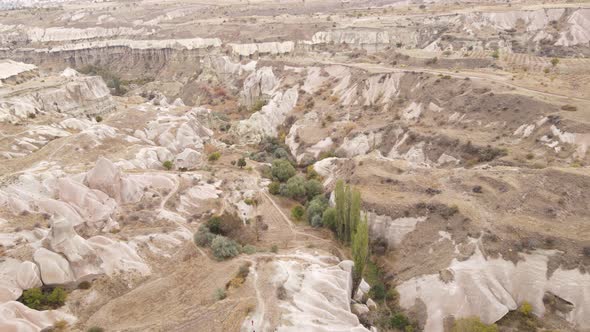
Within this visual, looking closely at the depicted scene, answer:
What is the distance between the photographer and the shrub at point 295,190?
150ft

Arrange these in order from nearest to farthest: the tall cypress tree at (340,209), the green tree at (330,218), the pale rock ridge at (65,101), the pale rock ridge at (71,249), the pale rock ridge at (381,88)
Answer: the pale rock ridge at (71,249)
the tall cypress tree at (340,209)
the green tree at (330,218)
the pale rock ridge at (65,101)
the pale rock ridge at (381,88)

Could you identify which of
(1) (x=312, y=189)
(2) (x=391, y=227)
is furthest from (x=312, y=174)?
(2) (x=391, y=227)

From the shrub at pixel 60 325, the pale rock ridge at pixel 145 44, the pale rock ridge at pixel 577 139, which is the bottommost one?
the shrub at pixel 60 325

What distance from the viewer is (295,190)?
150 feet

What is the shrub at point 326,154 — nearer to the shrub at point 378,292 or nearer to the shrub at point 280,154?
the shrub at point 280,154

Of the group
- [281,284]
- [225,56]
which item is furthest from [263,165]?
[225,56]

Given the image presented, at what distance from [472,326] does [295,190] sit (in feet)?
78.8

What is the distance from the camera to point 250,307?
2538 centimetres

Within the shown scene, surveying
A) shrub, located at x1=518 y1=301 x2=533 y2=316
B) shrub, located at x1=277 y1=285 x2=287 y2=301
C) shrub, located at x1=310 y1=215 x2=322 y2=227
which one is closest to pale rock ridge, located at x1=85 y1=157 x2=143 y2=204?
shrub, located at x1=310 y1=215 x2=322 y2=227

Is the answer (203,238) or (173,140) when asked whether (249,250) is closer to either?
(203,238)

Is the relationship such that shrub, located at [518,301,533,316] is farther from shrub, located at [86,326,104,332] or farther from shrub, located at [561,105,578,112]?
shrub, located at [86,326,104,332]

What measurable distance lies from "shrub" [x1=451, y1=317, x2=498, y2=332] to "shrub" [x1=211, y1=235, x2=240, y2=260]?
679 inches

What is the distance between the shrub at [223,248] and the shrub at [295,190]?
13575 mm

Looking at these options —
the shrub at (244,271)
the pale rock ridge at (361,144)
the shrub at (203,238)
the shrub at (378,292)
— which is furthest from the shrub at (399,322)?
the pale rock ridge at (361,144)
